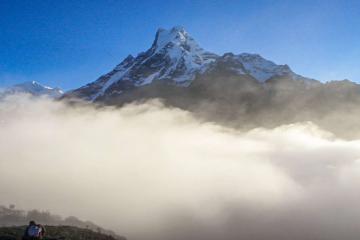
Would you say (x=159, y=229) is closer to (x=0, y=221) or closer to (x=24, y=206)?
(x=24, y=206)

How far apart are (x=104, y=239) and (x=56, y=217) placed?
92.6m

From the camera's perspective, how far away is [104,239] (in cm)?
7425

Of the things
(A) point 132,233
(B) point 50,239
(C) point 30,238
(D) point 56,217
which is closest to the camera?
(C) point 30,238

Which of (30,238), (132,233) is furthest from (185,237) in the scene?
(30,238)

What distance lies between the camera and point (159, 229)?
200 metres

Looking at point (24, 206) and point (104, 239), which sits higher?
point (24, 206)

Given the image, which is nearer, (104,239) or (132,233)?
(104,239)

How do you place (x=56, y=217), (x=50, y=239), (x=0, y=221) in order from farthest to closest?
(x=56, y=217)
(x=0, y=221)
(x=50, y=239)

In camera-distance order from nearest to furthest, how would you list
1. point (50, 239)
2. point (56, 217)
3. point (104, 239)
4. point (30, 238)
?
1. point (30, 238)
2. point (50, 239)
3. point (104, 239)
4. point (56, 217)

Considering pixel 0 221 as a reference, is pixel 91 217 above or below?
above

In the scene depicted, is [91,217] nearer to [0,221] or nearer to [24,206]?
[24,206]

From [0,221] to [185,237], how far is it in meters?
89.4

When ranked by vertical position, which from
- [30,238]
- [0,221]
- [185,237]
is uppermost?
[185,237]

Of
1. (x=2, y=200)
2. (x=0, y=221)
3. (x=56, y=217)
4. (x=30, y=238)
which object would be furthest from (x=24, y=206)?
(x=30, y=238)
